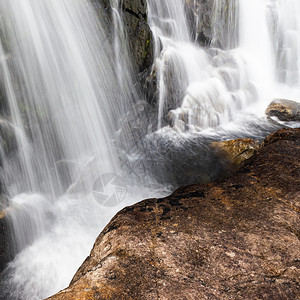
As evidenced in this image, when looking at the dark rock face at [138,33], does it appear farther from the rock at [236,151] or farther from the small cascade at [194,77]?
the rock at [236,151]


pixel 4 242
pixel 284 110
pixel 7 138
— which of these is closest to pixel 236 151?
pixel 284 110

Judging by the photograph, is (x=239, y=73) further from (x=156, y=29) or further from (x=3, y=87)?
(x=3, y=87)

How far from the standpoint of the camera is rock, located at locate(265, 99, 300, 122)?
36.8ft

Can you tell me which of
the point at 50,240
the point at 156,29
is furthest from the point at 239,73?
the point at 50,240

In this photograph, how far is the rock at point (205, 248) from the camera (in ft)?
6.08

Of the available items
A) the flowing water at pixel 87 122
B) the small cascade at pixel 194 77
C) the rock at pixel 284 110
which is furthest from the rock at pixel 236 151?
the rock at pixel 284 110

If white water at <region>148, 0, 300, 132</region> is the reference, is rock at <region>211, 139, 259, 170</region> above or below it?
below

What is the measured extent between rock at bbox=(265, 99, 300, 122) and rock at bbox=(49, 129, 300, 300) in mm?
9439

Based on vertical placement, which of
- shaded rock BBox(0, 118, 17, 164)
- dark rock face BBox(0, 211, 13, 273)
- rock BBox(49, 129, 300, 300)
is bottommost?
dark rock face BBox(0, 211, 13, 273)

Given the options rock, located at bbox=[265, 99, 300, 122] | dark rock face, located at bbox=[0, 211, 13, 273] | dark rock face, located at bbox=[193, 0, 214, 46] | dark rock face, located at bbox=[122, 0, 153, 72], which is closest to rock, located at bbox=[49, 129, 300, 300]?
dark rock face, located at bbox=[0, 211, 13, 273]

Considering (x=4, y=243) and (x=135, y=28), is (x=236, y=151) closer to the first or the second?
(x=135, y=28)

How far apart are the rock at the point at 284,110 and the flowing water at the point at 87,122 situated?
715mm

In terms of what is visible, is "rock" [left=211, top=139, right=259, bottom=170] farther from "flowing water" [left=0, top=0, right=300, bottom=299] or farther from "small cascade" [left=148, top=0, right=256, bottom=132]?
"small cascade" [left=148, top=0, right=256, bottom=132]

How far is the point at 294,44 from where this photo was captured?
1861 centimetres
